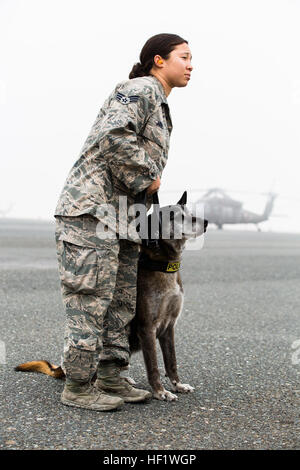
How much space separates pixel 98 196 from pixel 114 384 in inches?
53.1

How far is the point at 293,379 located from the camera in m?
4.62

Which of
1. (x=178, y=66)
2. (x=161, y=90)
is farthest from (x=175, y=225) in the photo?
(x=178, y=66)

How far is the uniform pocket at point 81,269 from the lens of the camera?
3.60 m

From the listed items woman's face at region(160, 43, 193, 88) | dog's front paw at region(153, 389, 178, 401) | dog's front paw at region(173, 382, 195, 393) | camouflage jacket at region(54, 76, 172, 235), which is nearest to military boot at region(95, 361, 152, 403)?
dog's front paw at region(153, 389, 178, 401)

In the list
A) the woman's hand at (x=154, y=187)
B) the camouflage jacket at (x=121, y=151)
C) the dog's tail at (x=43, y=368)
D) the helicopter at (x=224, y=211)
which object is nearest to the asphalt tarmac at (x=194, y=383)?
the dog's tail at (x=43, y=368)

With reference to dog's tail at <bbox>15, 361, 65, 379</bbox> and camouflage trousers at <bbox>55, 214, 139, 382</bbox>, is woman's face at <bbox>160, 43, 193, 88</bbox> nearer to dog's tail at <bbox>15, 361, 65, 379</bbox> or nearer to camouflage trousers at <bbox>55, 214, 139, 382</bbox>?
camouflage trousers at <bbox>55, 214, 139, 382</bbox>

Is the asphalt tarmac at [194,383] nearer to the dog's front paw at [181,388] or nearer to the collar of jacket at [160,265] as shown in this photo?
the dog's front paw at [181,388]

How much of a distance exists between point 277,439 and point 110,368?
1.29 metres

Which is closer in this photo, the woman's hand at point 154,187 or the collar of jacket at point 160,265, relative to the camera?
the woman's hand at point 154,187

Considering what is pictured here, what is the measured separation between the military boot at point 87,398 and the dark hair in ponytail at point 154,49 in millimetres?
2122

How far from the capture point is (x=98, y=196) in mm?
3656

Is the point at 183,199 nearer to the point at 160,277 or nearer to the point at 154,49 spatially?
the point at 160,277

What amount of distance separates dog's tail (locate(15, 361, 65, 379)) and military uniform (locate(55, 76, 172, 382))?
0.68 meters

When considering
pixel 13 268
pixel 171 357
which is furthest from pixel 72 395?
pixel 13 268
